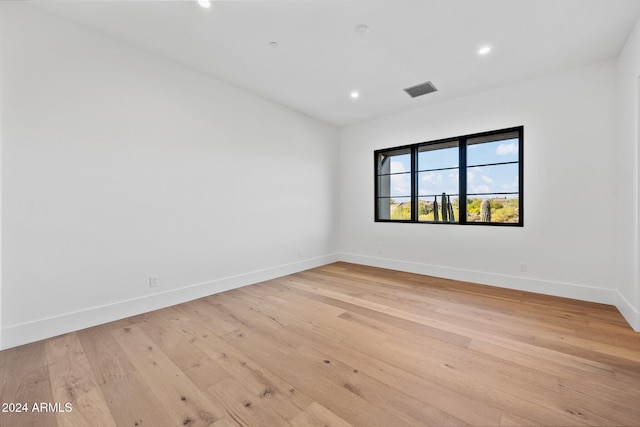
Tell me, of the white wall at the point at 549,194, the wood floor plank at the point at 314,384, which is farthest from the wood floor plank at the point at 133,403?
the white wall at the point at 549,194

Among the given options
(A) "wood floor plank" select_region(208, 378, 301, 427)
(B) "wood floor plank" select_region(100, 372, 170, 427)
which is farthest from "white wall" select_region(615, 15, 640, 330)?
(B) "wood floor plank" select_region(100, 372, 170, 427)

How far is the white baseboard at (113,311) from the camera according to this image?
2182mm

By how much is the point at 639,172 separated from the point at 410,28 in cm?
249

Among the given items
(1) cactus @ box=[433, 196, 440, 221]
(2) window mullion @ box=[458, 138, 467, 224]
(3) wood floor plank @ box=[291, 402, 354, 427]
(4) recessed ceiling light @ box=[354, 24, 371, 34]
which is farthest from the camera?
(1) cactus @ box=[433, 196, 440, 221]

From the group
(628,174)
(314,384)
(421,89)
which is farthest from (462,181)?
(314,384)

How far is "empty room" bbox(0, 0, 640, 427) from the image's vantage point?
1.66 metres

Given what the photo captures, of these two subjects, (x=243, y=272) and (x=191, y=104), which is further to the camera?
(x=243, y=272)

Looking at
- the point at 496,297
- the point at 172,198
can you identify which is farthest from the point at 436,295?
the point at 172,198

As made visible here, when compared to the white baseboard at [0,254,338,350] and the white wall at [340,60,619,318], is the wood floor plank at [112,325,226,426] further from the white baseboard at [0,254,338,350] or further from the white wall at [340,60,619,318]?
the white wall at [340,60,619,318]

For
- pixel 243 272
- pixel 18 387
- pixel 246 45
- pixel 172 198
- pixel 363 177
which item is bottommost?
pixel 18 387

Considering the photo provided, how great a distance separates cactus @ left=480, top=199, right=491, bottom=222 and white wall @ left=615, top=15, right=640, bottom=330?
128 cm

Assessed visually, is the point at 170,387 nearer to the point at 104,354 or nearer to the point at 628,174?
the point at 104,354

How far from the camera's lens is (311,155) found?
4980 mm

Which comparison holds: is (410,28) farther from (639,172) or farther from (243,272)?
(243,272)
